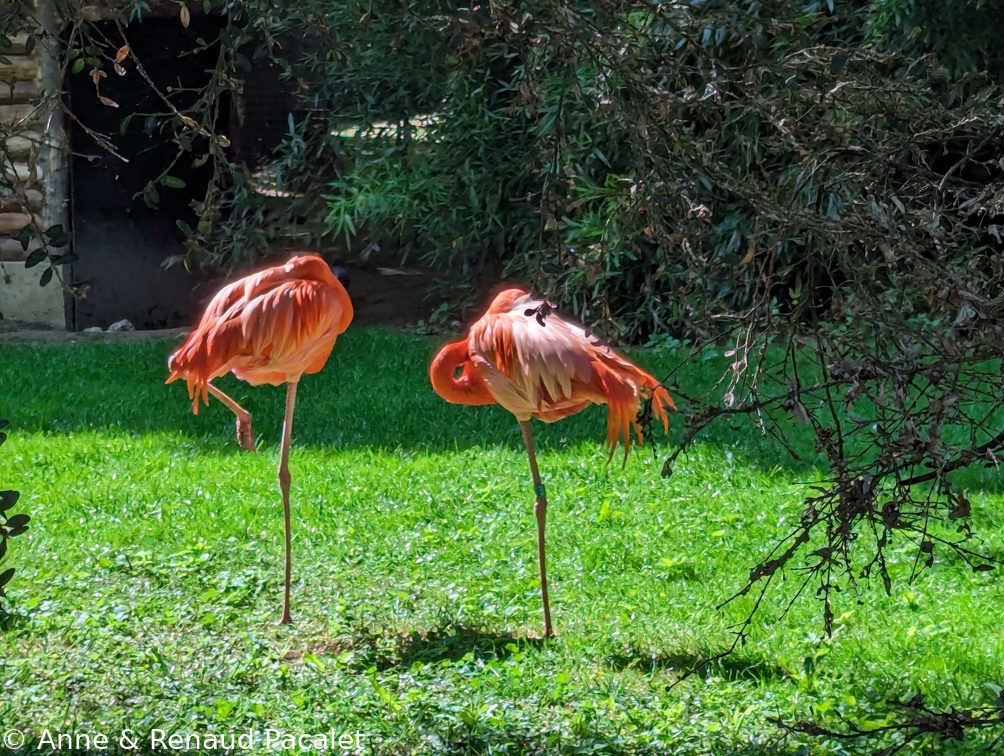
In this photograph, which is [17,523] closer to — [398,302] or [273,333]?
[273,333]

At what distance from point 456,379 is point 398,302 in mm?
5473

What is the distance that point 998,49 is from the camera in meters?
7.26

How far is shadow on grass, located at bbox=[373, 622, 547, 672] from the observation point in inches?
141

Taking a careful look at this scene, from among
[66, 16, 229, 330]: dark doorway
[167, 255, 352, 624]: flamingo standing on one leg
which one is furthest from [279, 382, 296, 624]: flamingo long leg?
[66, 16, 229, 330]: dark doorway

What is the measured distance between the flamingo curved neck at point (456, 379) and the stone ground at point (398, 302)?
Result: 4.71m

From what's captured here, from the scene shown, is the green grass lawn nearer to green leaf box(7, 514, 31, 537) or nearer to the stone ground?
green leaf box(7, 514, 31, 537)

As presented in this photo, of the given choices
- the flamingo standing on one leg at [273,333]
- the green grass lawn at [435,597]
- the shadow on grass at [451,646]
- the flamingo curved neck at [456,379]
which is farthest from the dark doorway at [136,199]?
the shadow on grass at [451,646]

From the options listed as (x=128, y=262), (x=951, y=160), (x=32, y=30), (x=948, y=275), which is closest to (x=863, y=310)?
(x=948, y=275)

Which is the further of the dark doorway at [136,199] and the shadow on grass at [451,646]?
the dark doorway at [136,199]

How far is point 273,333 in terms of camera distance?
3.91 metres

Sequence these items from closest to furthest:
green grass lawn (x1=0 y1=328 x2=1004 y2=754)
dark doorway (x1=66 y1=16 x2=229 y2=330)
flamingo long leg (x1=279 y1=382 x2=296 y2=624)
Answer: green grass lawn (x1=0 y1=328 x2=1004 y2=754), flamingo long leg (x1=279 y1=382 x2=296 y2=624), dark doorway (x1=66 y1=16 x2=229 y2=330)

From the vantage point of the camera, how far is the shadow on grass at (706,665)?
3473 millimetres

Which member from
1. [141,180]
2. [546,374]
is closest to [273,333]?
[546,374]

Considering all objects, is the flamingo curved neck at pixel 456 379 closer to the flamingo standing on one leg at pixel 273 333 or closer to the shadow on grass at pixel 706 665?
the flamingo standing on one leg at pixel 273 333
